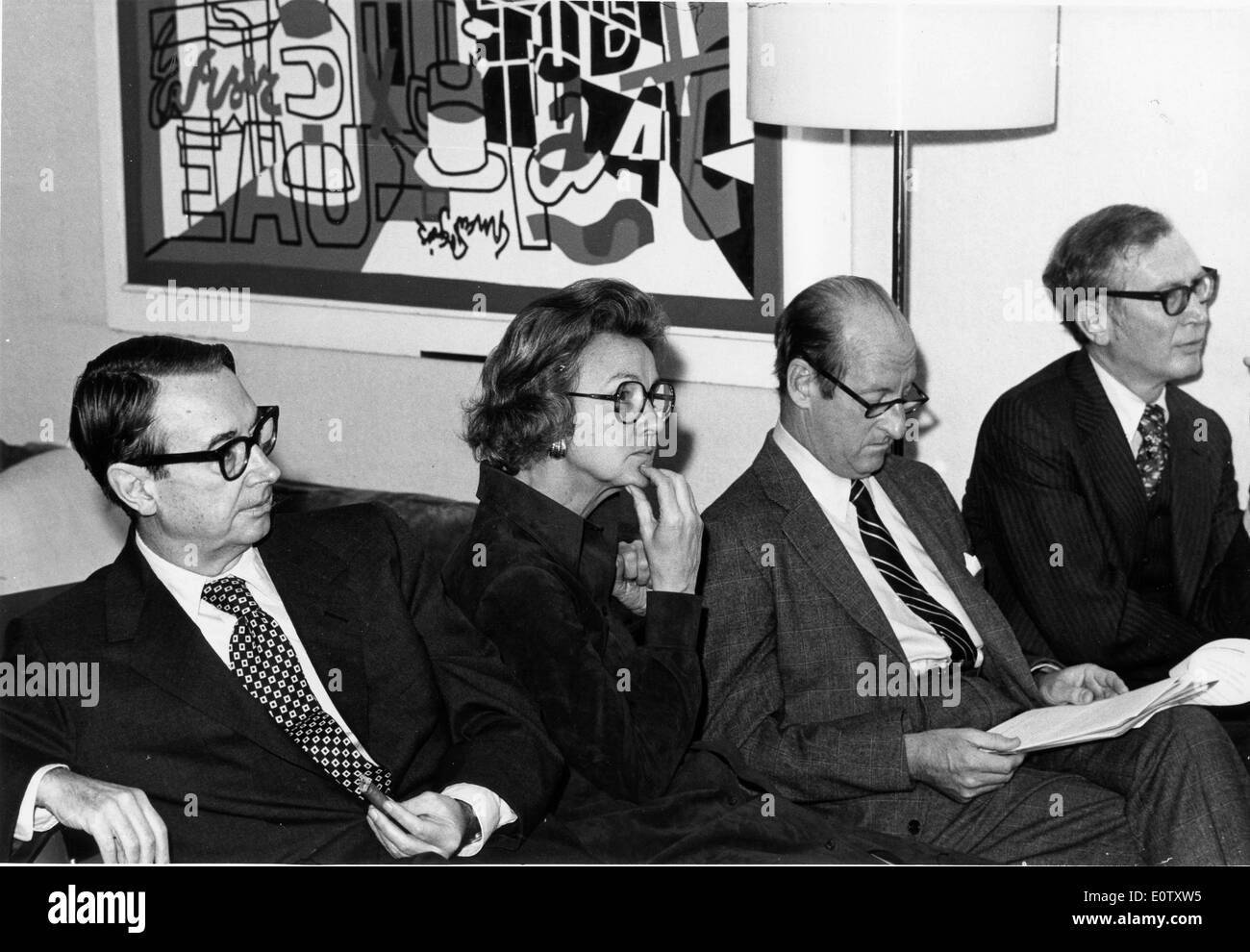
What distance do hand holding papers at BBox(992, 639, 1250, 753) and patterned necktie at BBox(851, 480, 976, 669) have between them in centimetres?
19

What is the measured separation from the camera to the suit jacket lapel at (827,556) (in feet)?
8.75

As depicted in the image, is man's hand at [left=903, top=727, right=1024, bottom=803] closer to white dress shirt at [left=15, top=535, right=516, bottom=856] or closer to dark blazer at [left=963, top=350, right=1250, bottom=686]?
dark blazer at [left=963, top=350, right=1250, bottom=686]

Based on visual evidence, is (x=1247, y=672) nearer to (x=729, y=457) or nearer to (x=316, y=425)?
(x=729, y=457)

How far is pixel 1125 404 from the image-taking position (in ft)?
10.3

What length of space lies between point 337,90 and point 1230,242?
213 centimetres

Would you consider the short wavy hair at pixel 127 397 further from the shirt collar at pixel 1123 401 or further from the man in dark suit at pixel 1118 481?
the shirt collar at pixel 1123 401

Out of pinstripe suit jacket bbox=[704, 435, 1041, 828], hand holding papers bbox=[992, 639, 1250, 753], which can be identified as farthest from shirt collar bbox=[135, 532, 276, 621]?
hand holding papers bbox=[992, 639, 1250, 753]

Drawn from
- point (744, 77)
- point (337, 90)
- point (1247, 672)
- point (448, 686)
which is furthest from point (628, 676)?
point (337, 90)

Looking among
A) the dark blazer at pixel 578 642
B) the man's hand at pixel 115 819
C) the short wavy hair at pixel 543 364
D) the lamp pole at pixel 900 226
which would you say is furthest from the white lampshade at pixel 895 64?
the man's hand at pixel 115 819

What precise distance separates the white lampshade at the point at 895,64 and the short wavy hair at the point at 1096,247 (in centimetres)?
27

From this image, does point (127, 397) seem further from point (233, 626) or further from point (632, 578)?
point (632, 578)

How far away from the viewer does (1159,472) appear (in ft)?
10.2

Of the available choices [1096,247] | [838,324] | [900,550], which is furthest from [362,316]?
[1096,247]

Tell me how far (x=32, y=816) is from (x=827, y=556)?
131 cm
